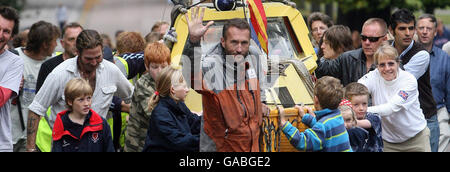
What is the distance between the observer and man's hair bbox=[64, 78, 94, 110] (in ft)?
23.1

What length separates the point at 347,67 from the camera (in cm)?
904

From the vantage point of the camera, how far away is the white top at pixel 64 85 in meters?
7.51

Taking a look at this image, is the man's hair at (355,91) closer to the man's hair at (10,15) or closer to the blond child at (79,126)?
the blond child at (79,126)

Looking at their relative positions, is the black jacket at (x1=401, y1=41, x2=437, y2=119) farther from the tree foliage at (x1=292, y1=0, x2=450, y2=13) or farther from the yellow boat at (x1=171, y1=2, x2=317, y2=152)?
the tree foliage at (x1=292, y1=0, x2=450, y2=13)

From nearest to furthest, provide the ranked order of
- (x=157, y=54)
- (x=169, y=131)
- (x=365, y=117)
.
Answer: (x=169, y=131) < (x=365, y=117) < (x=157, y=54)

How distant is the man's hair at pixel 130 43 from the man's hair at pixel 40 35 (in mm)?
782

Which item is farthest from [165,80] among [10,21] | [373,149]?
[373,149]

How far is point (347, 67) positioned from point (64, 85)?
3.10 metres

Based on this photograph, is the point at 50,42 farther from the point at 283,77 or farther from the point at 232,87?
the point at 232,87

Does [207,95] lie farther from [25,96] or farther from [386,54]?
[25,96]

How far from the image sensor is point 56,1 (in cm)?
3781

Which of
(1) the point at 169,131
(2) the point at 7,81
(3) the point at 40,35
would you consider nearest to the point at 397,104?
(1) the point at 169,131

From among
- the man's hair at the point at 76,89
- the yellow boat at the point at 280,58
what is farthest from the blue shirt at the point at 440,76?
the man's hair at the point at 76,89

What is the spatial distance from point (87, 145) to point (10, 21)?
1.25m
